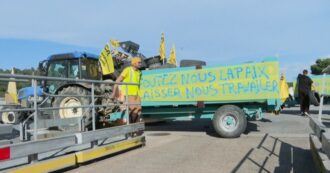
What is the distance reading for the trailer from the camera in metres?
11.5

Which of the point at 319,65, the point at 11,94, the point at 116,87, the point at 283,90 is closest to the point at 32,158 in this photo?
the point at 11,94

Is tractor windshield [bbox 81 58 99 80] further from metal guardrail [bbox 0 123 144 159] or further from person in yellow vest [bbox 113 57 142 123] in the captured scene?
metal guardrail [bbox 0 123 144 159]

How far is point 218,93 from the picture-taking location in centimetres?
1194

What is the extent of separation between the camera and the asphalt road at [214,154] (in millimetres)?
7504

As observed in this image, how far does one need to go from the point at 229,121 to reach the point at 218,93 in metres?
0.84

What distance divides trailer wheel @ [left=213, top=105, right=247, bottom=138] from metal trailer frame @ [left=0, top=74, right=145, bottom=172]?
96.8 inches

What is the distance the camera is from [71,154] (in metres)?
7.58

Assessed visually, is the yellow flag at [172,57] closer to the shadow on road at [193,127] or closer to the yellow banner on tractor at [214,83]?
the shadow on road at [193,127]

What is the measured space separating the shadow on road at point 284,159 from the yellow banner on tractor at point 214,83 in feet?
5.55

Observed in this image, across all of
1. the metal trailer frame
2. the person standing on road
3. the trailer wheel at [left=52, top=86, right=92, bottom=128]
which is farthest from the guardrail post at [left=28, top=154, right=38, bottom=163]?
the person standing on road

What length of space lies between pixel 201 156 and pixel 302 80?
1007 cm

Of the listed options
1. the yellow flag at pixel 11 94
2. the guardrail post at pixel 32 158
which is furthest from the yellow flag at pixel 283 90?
the guardrail post at pixel 32 158

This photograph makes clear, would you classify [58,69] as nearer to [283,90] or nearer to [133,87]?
[133,87]

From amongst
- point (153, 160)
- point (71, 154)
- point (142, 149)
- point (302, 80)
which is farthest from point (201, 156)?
point (302, 80)
